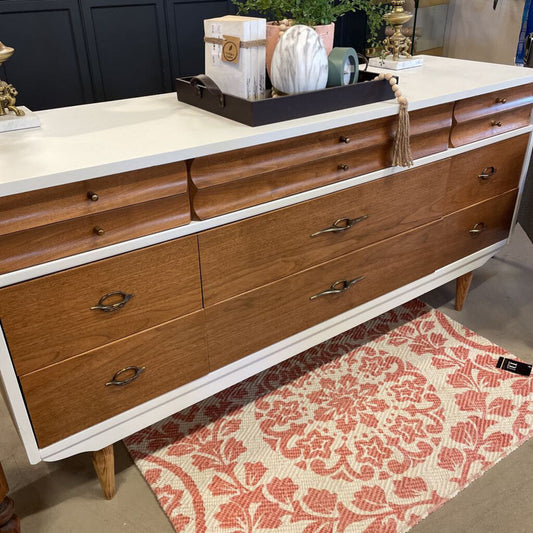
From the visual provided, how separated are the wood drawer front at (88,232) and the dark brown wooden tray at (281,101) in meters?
0.24

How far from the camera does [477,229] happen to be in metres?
1.75

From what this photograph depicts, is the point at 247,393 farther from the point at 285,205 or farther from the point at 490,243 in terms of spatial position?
the point at 490,243

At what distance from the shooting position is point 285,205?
1211mm

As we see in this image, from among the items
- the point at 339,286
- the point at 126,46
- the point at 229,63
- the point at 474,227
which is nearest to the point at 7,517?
the point at 339,286

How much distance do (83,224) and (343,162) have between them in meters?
0.64

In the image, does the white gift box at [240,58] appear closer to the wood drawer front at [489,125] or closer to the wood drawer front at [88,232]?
the wood drawer front at [88,232]

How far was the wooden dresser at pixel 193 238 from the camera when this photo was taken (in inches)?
37.4

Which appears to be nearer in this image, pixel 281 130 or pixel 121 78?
pixel 281 130

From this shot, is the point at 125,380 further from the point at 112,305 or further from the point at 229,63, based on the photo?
the point at 229,63

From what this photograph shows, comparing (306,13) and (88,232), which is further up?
(306,13)

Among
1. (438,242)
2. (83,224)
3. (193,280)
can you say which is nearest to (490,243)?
(438,242)

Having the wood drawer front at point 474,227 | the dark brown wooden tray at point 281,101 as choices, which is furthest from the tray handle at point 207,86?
the wood drawer front at point 474,227

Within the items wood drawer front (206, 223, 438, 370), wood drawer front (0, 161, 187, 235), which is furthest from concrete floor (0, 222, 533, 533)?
wood drawer front (0, 161, 187, 235)

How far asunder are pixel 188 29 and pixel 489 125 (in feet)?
4.77
